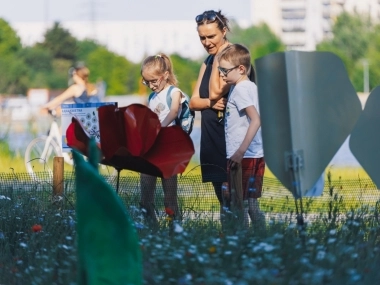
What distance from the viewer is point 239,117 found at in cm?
644

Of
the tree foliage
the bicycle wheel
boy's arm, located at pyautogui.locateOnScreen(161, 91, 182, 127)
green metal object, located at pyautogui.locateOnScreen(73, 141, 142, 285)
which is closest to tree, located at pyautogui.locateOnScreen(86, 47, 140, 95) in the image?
the tree foliage

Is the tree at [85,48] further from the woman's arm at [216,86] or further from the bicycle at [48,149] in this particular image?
the woman's arm at [216,86]

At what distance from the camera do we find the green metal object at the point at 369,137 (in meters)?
5.43

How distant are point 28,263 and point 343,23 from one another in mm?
89447

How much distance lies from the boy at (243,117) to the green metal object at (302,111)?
3.33 ft

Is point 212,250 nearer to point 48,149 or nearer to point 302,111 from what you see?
point 302,111

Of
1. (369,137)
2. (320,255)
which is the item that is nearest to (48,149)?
Result: (369,137)

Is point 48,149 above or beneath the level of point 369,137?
above

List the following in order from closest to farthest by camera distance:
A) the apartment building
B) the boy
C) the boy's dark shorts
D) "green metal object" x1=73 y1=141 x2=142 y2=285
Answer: "green metal object" x1=73 y1=141 x2=142 y2=285
the boy
the boy's dark shorts
the apartment building

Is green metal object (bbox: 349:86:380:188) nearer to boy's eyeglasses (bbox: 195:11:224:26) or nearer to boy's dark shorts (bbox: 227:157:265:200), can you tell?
boy's dark shorts (bbox: 227:157:265:200)

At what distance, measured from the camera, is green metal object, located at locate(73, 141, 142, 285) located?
3688 millimetres

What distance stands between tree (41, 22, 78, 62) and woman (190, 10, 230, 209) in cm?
10187

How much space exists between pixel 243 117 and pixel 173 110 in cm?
68

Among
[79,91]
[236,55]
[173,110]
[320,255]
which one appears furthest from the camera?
[79,91]
